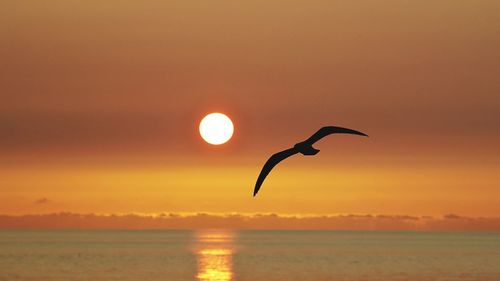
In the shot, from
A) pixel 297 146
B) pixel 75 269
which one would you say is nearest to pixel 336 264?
pixel 75 269

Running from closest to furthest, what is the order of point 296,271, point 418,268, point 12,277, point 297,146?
point 297,146, point 12,277, point 296,271, point 418,268

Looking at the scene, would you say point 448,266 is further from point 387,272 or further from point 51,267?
point 51,267

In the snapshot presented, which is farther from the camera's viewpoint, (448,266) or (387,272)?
(448,266)

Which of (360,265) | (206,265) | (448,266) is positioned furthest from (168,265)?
(448,266)

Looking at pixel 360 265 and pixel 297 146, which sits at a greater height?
pixel 360 265

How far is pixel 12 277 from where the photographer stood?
105062 mm

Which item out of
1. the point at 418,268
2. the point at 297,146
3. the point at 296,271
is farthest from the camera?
the point at 418,268

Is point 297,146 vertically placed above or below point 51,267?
below

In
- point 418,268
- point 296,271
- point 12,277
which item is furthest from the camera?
point 418,268

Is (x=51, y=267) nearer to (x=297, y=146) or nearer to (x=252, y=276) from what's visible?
(x=252, y=276)

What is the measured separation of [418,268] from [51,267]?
43588 millimetres

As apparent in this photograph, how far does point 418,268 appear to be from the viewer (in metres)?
127

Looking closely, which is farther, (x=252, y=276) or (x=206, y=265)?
(x=206, y=265)

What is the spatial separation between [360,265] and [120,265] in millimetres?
29890
